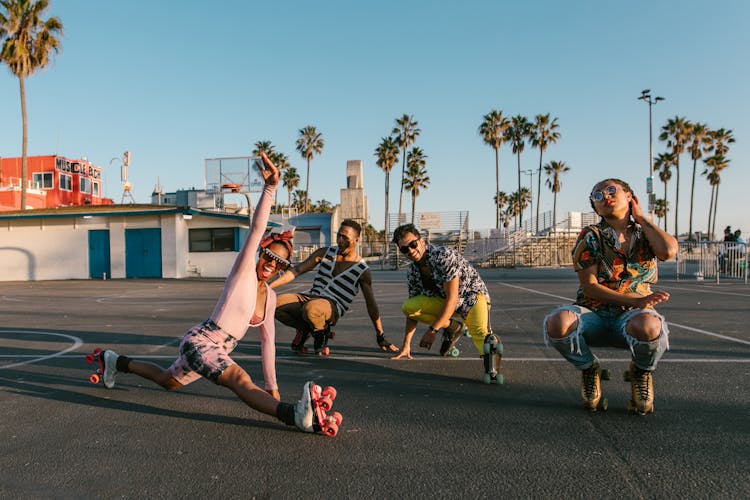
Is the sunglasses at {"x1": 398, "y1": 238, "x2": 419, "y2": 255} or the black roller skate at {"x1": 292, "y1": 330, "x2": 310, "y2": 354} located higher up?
the sunglasses at {"x1": 398, "y1": 238, "x2": 419, "y2": 255}

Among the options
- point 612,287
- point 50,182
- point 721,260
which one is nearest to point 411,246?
point 612,287

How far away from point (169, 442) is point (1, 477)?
83cm

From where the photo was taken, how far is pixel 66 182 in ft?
158

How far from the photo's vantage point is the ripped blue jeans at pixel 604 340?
3557 millimetres

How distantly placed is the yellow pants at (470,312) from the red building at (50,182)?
45699mm

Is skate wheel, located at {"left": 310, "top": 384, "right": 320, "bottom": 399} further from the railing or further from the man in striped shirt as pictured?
the railing

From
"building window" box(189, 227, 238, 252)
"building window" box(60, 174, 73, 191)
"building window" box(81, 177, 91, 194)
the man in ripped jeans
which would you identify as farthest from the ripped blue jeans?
"building window" box(81, 177, 91, 194)

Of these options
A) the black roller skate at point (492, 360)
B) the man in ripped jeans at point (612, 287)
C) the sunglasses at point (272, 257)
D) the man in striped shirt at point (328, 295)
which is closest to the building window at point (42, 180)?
the man in striped shirt at point (328, 295)

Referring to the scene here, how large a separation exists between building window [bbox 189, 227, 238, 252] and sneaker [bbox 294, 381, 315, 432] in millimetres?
25419

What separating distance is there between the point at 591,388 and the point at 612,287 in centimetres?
72

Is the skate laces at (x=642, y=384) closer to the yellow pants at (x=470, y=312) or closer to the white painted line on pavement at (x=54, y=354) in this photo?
the yellow pants at (x=470, y=312)

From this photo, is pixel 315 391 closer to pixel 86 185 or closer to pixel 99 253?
pixel 99 253

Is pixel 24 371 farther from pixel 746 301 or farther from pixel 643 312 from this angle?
pixel 746 301

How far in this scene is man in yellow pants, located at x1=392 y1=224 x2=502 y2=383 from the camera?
4.69 m
